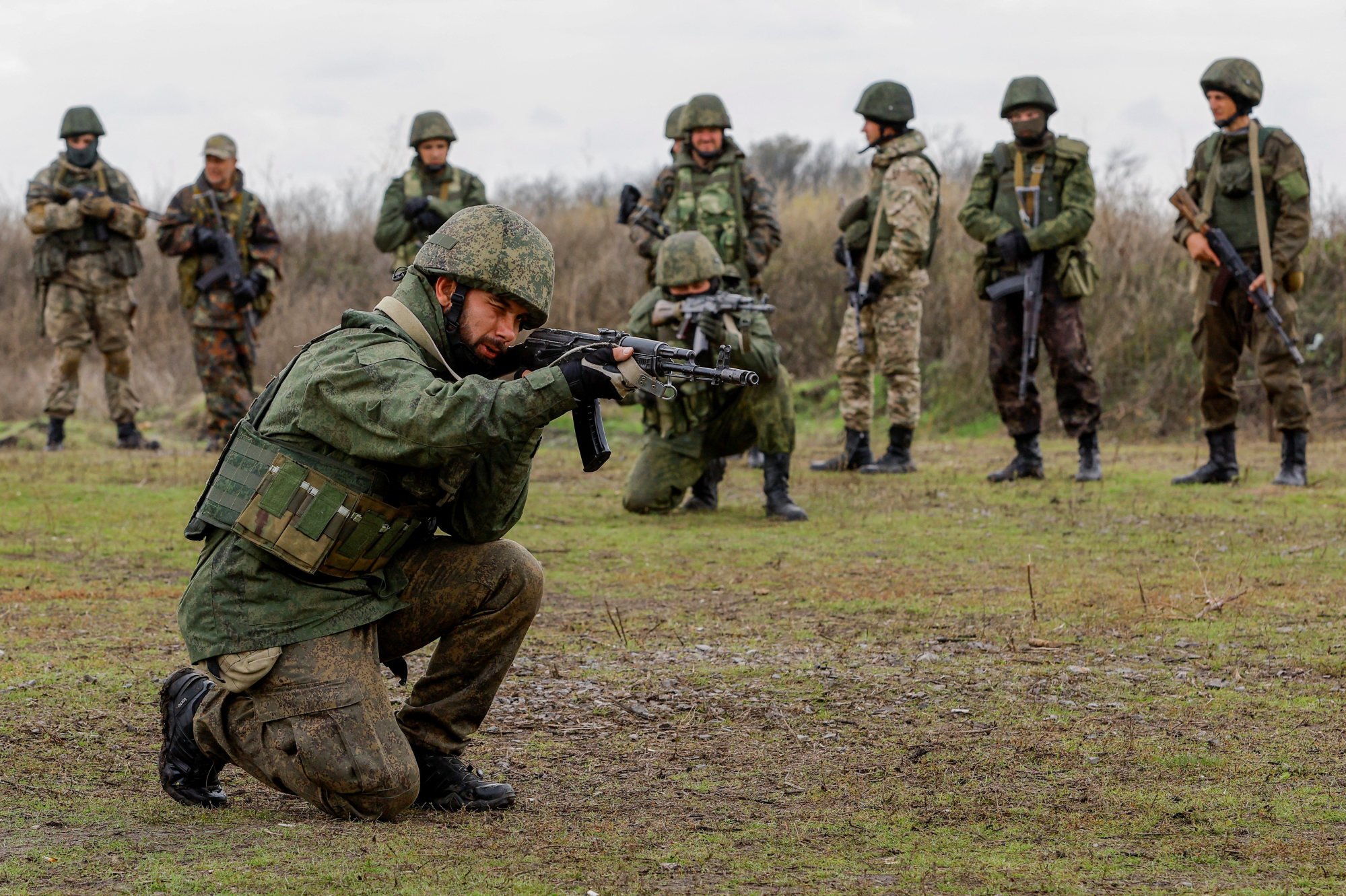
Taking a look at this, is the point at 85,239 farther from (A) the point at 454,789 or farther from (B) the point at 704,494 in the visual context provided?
(A) the point at 454,789

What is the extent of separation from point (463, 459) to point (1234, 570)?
482cm

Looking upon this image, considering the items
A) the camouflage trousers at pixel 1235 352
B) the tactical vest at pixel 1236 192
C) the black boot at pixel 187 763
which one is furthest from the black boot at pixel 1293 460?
the black boot at pixel 187 763

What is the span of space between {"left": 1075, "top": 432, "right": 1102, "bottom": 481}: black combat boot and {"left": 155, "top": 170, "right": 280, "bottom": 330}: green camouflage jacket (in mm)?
6528

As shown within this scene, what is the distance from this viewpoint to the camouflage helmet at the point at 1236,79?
387 inches

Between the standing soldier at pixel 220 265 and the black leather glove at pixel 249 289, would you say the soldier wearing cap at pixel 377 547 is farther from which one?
the standing soldier at pixel 220 265

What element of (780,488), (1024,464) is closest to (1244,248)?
(1024,464)

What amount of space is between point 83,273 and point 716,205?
18.2 ft

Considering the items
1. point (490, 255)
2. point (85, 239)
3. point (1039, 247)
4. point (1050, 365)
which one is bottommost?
point (1050, 365)

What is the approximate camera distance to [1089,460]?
1101 centimetres

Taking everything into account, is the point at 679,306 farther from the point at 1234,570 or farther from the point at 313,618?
the point at 313,618

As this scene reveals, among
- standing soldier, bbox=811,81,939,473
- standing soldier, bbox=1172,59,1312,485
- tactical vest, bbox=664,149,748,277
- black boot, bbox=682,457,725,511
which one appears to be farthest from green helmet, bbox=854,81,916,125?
black boot, bbox=682,457,725,511

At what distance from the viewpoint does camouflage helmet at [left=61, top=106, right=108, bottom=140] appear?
12609 millimetres

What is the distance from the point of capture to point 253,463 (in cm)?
387

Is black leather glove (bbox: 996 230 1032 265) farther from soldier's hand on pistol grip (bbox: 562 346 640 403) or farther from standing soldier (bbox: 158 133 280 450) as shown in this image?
soldier's hand on pistol grip (bbox: 562 346 640 403)
